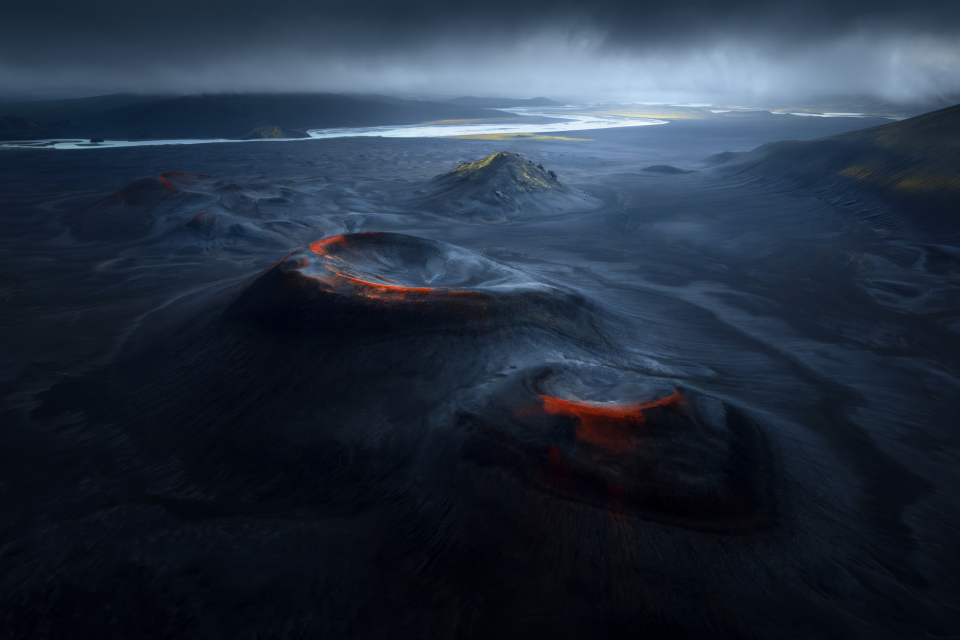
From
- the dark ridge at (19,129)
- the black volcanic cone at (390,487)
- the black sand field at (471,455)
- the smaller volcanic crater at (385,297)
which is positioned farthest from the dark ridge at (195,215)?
the dark ridge at (19,129)

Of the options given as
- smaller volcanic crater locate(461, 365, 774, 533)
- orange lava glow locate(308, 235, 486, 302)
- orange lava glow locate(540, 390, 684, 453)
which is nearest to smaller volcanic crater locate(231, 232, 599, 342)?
orange lava glow locate(308, 235, 486, 302)

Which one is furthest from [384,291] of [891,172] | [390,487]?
[891,172]

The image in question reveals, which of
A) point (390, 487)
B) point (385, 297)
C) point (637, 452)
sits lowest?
point (390, 487)

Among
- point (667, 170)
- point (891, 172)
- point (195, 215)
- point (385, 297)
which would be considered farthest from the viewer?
point (667, 170)

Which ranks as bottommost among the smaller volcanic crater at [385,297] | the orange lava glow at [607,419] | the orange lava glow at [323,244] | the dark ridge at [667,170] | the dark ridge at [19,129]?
the orange lava glow at [607,419]

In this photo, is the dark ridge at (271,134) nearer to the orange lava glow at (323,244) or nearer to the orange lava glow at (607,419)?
the orange lava glow at (323,244)

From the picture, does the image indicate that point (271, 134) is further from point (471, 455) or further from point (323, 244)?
point (471, 455)
